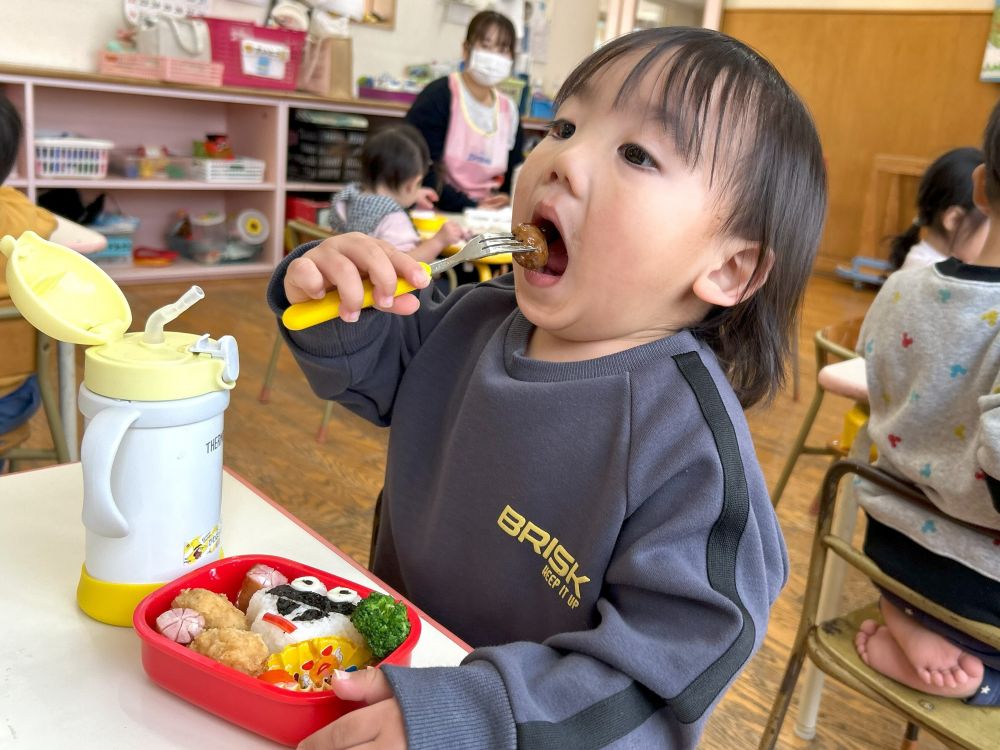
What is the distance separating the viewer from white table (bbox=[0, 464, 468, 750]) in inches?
20.3

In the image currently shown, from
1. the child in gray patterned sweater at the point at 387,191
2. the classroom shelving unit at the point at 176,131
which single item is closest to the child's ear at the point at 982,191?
the child in gray patterned sweater at the point at 387,191

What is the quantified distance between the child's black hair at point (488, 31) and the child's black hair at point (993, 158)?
8.65 feet

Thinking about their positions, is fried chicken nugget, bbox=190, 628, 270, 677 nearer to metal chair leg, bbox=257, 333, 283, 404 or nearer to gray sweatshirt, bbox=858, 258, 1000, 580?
gray sweatshirt, bbox=858, 258, 1000, 580

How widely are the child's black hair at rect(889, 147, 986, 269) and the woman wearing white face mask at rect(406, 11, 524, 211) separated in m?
1.52

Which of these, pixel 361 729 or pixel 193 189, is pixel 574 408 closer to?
pixel 361 729

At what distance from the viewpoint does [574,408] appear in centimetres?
71

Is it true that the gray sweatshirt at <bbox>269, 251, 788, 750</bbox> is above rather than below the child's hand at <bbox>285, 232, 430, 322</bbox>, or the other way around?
below

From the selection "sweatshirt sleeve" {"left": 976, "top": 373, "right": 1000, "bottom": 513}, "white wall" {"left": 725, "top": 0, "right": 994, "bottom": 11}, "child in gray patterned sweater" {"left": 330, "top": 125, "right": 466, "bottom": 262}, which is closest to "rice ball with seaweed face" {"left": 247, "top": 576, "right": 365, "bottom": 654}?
"sweatshirt sleeve" {"left": 976, "top": 373, "right": 1000, "bottom": 513}

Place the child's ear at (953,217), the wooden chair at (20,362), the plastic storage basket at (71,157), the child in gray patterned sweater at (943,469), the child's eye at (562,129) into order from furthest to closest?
the plastic storage basket at (71,157) < the child's ear at (953,217) < the wooden chair at (20,362) < the child in gray patterned sweater at (943,469) < the child's eye at (562,129)

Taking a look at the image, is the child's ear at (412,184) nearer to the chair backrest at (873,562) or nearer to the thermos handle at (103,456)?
the chair backrest at (873,562)

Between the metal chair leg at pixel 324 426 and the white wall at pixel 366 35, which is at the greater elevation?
the white wall at pixel 366 35

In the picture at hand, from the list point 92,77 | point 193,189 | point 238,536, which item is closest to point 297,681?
point 238,536

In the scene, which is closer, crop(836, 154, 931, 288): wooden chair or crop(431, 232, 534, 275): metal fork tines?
crop(431, 232, 534, 275): metal fork tines

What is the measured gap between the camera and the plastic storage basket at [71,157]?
3684mm
